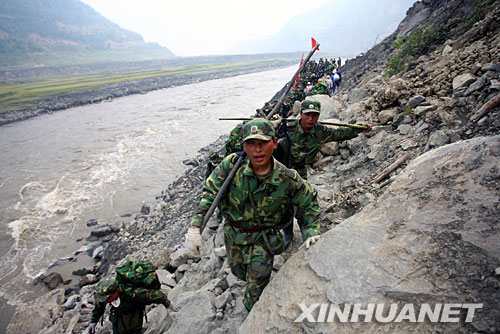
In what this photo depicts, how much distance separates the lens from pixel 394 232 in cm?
208

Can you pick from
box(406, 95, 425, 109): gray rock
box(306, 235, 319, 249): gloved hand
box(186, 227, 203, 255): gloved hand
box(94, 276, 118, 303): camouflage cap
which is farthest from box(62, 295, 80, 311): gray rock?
box(406, 95, 425, 109): gray rock

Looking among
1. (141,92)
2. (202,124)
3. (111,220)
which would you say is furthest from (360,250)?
(141,92)

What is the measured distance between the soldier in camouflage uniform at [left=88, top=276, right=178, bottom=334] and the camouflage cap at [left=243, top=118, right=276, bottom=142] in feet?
8.34

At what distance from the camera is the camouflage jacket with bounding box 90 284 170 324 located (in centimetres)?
329

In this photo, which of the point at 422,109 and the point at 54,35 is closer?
the point at 422,109

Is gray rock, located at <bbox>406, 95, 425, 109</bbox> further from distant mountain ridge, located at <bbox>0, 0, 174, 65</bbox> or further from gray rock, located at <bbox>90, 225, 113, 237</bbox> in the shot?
distant mountain ridge, located at <bbox>0, 0, 174, 65</bbox>

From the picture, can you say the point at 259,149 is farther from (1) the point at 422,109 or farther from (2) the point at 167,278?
(2) the point at 167,278

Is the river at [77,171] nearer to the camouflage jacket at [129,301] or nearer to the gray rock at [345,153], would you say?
the camouflage jacket at [129,301]

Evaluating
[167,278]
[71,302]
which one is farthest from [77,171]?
[167,278]

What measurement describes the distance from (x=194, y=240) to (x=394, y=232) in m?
1.77

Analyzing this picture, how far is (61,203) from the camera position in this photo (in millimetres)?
11031

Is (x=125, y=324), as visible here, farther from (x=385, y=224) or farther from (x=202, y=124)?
(x=202, y=124)

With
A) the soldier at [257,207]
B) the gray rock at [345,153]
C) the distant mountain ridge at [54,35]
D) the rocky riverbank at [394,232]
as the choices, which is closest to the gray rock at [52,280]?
the rocky riverbank at [394,232]

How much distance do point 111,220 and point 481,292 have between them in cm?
1075
